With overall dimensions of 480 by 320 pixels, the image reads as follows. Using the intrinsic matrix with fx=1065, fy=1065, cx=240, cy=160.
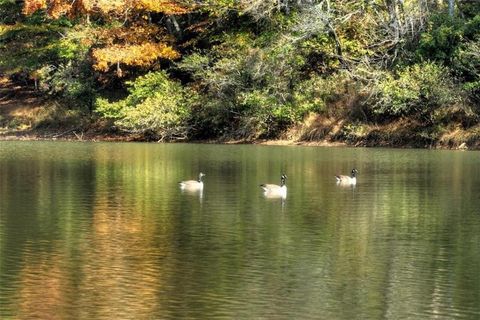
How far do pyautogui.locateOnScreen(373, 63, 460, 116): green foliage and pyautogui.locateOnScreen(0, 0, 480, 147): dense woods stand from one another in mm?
70

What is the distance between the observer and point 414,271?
61.3 feet

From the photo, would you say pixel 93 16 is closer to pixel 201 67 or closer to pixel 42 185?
pixel 201 67

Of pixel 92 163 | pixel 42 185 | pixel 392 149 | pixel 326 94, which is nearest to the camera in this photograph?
pixel 42 185

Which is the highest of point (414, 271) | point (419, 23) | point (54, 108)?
point (419, 23)

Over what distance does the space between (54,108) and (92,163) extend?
2498 cm

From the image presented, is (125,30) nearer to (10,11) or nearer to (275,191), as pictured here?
(10,11)

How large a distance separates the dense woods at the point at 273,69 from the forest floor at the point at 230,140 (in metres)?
0.09

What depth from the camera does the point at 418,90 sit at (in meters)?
53.0

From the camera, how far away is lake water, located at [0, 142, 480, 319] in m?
15.9

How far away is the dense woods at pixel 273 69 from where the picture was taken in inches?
2094

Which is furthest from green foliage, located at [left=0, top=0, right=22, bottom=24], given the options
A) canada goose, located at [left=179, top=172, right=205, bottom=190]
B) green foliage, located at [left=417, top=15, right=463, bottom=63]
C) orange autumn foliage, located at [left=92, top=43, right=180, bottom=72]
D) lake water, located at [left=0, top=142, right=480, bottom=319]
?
canada goose, located at [left=179, top=172, right=205, bottom=190]

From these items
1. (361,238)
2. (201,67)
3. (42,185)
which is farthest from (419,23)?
(361,238)

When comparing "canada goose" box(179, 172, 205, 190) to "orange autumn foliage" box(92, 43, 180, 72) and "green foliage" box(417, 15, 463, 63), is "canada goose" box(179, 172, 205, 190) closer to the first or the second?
"green foliage" box(417, 15, 463, 63)

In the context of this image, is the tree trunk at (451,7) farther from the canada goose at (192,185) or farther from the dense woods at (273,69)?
the canada goose at (192,185)
